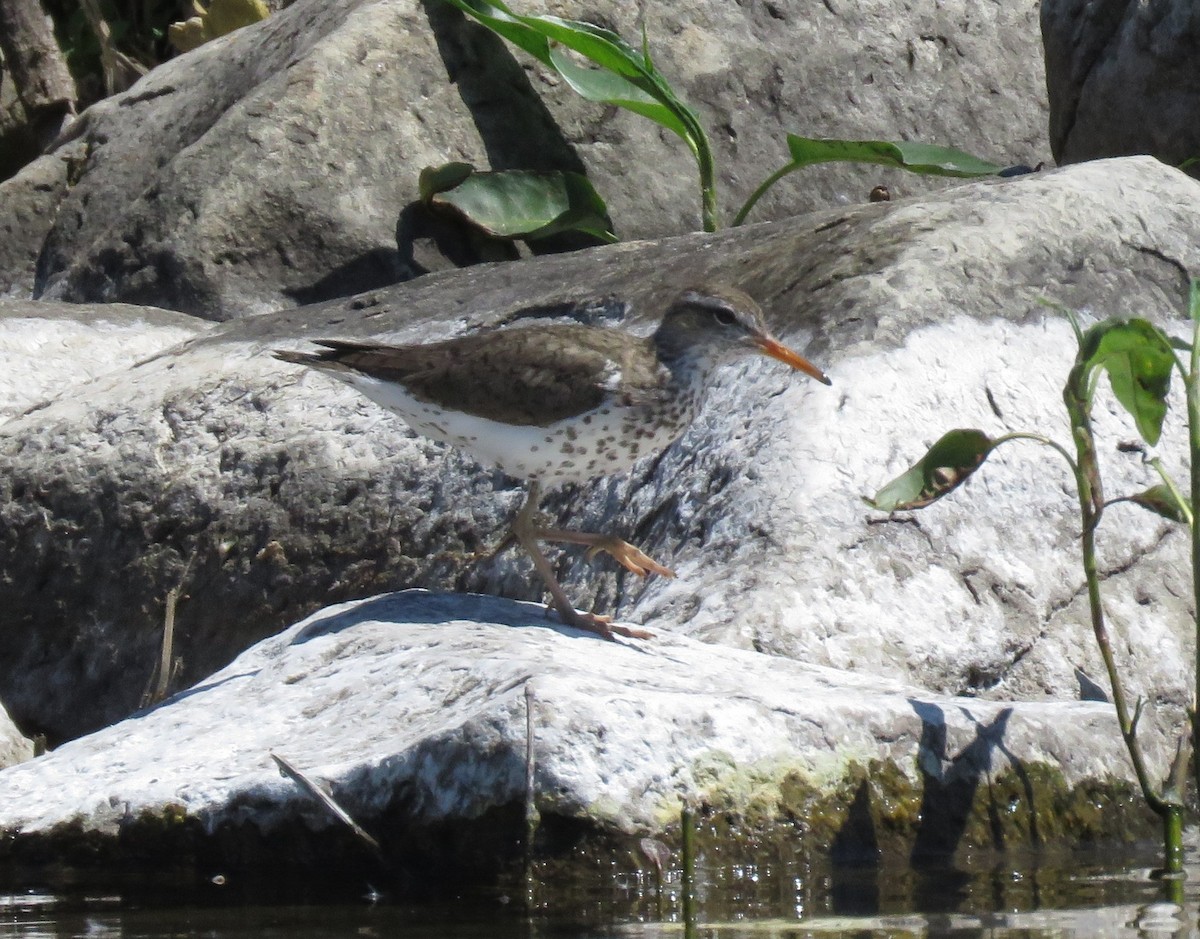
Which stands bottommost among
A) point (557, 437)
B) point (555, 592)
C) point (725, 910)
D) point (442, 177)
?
point (725, 910)

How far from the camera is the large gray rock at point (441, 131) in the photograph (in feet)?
31.4

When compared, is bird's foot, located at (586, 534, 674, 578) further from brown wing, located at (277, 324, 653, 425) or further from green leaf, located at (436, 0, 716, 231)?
green leaf, located at (436, 0, 716, 231)

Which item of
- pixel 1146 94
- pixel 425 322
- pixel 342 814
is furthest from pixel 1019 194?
pixel 342 814

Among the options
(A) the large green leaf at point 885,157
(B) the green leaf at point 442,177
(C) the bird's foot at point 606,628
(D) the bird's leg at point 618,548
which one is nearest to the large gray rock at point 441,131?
(B) the green leaf at point 442,177

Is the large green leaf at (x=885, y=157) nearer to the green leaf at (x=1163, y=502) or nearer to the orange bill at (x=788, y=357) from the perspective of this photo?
the orange bill at (x=788, y=357)

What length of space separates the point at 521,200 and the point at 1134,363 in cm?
525

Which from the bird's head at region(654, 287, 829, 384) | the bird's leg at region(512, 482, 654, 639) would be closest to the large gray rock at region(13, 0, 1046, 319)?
the bird's head at region(654, 287, 829, 384)

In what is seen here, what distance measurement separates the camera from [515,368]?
5723 mm

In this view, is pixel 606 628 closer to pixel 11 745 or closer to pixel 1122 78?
pixel 11 745

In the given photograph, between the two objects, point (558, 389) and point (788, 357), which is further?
point (788, 357)

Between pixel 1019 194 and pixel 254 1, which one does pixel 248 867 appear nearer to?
pixel 1019 194

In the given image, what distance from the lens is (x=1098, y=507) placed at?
4.39 metres

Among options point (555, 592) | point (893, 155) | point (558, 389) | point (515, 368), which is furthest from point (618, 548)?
point (893, 155)

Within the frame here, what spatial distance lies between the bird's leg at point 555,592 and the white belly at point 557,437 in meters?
0.12
